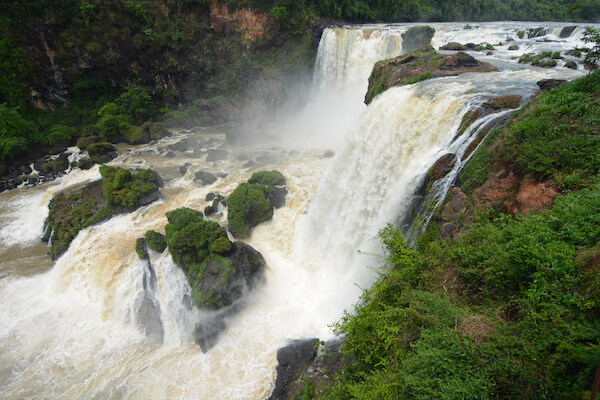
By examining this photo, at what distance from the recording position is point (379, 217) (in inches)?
437

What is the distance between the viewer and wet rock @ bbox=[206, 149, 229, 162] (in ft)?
76.9

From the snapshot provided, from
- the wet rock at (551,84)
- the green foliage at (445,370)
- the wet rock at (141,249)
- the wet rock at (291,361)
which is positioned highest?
the wet rock at (551,84)

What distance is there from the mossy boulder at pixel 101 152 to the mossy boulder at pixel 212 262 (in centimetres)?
1340

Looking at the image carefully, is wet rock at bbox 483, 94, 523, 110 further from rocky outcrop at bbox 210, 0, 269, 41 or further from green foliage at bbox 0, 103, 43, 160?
green foliage at bbox 0, 103, 43, 160

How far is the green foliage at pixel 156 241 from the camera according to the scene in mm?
13531

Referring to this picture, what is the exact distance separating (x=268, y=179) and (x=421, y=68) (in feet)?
33.1

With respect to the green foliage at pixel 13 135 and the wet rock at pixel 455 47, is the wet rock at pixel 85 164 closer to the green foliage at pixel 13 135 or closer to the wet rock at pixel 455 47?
the green foliage at pixel 13 135

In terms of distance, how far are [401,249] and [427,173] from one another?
2.87 metres

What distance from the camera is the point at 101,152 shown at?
77.8 ft

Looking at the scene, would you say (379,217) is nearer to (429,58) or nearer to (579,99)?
(579,99)

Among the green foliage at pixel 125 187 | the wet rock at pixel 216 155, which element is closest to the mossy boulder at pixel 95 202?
the green foliage at pixel 125 187

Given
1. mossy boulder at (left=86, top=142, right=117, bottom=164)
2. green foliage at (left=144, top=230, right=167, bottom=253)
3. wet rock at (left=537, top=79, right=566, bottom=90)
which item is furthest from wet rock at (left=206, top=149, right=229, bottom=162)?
wet rock at (left=537, top=79, right=566, bottom=90)

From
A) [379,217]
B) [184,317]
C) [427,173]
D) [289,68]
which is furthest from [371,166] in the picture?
[289,68]

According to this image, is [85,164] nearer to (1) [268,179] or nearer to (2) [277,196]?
(1) [268,179]
